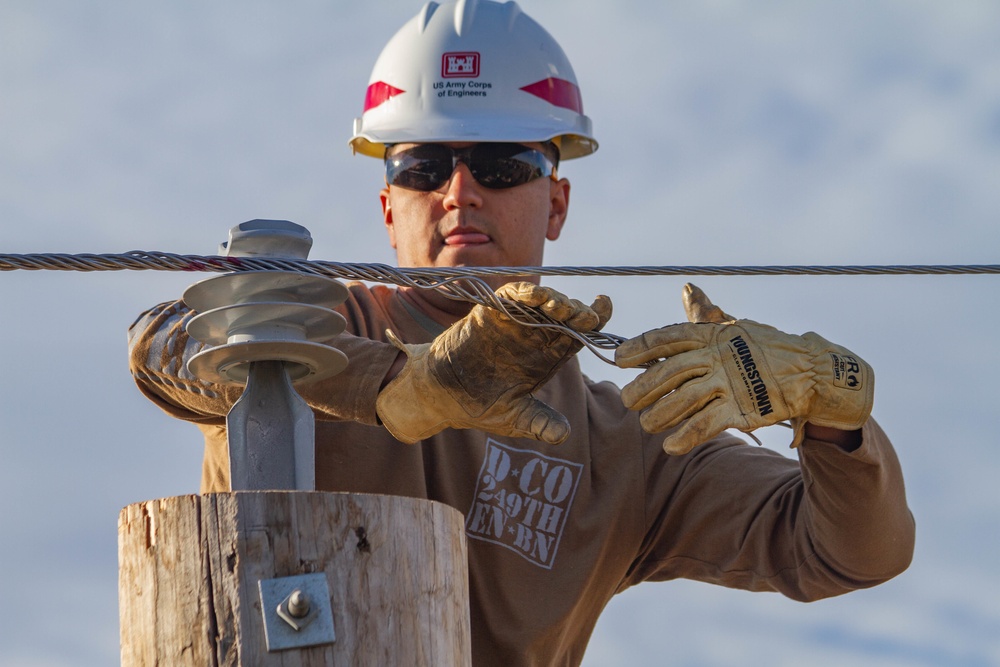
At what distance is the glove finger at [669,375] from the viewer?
298 cm

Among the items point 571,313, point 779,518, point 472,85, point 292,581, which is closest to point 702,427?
point 571,313

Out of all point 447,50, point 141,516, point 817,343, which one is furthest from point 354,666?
point 447,50

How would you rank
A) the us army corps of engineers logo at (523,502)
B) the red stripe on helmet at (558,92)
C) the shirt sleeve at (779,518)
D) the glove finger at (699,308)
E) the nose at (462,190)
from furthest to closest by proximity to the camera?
the red stripe on helmet at (558,92)
the nose at (462,190)
the us army corps of engineers logo at (523,502)
the shirt sleeve at (779,518)
the glove finger at (699,308)

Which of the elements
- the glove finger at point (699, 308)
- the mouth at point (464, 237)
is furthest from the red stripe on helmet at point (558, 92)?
the glove finger at point (699, 308)

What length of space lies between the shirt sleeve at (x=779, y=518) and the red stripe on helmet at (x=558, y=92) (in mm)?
1509

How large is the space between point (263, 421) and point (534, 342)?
0.70 m

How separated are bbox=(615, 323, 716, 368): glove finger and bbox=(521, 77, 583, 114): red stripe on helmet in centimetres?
235

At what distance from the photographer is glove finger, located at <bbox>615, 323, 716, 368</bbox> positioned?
303cm

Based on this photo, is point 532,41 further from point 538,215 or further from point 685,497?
point 685,497

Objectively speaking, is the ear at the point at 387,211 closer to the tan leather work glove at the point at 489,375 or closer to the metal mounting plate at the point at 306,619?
the tan leather work glove at the point at 489,375

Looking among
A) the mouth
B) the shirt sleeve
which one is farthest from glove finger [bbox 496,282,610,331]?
the mouth

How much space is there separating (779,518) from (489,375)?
1.49 m

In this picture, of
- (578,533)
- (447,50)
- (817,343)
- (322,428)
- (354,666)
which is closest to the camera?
(354,666)

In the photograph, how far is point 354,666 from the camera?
2301 mm
